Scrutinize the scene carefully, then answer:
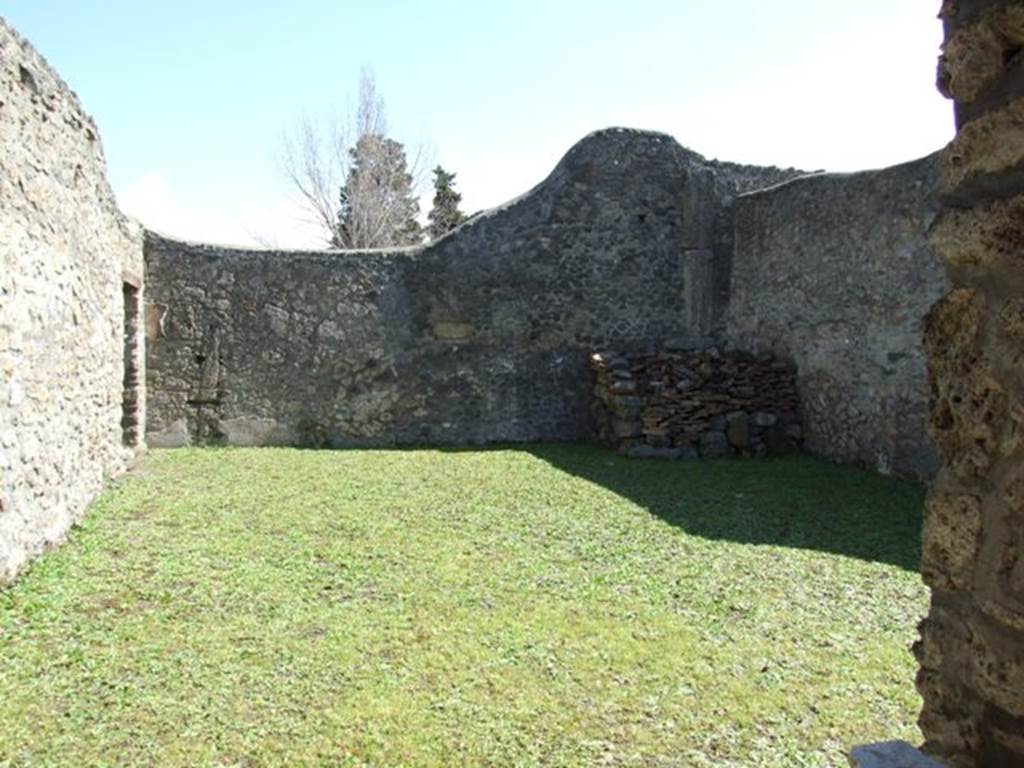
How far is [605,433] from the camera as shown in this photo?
9.29m

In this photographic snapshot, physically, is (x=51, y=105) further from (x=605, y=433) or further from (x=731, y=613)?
(x=605, y=433)

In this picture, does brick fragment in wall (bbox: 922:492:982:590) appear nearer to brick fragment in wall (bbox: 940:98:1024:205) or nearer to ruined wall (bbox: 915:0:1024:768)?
ruined wall (bbox: 915:0:1024:768)

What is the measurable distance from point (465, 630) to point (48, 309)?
3331 mm

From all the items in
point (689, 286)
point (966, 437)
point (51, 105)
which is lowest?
point (966, 437)

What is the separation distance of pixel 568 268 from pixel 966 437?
8.27 m

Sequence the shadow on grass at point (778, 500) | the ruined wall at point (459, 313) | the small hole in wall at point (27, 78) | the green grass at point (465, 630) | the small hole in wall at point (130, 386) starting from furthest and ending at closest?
the ruined wall at point (459, 313) < the small hole in wall at point (130, 386) < the shadow on grass at point (778, 500) < the small hole in wall at point (27, 78) < the green grass at point (465, 630)

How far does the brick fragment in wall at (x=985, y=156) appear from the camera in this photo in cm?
150

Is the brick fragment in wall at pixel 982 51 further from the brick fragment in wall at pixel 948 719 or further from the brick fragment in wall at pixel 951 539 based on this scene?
the brick fragment in wall at pixel 948 719

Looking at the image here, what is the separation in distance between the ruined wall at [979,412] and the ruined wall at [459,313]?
7937 millimetres

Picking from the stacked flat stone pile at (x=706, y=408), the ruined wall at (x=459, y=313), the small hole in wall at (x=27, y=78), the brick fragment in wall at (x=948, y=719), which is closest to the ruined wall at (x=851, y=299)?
the stacked flat stone pile at (x=706, y=408)

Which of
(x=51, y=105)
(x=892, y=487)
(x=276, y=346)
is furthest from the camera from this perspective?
(x=276, y=346)

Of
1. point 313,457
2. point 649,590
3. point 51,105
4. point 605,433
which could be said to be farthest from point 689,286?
point 51,105

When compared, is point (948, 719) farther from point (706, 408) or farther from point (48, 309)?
point (706, 408)

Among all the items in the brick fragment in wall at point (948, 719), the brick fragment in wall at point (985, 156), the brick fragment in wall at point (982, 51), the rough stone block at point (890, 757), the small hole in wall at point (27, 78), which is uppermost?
the small hole in wall at point (27, 78)
